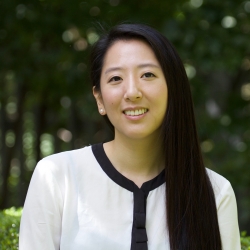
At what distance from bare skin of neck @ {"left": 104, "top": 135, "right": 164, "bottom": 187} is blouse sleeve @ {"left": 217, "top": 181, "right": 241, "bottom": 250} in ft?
1.16

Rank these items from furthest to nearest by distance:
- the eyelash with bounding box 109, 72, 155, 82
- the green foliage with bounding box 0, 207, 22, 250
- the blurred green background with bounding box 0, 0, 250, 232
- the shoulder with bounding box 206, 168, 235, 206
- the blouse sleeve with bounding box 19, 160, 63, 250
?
the blurred green background with bounding box 0, 0, 250, 232, the green foliage with bounding box 0, 207, 22, 250, the shoulder with bounding box 206, 168, 235, 206, the eyelash with bounding box 109, 72, 155, 82, the blouse sleeve with bounding box 19, 160, 63, 250

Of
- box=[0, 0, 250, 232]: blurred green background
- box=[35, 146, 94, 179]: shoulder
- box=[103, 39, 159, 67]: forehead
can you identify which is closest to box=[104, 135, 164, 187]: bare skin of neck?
box=[35, 146, 94, 179]: shoulder

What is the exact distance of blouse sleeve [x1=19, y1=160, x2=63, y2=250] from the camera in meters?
2.71

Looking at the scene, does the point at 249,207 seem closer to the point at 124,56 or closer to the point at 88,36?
the point at 88,36

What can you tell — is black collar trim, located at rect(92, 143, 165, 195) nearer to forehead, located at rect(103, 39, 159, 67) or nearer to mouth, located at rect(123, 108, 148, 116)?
mouth, located at rect(123, 108, 148, 116)

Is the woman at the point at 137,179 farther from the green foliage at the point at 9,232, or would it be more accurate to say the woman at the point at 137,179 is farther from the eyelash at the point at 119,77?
the green foliage at the point at 9,232

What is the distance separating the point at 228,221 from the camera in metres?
2.91

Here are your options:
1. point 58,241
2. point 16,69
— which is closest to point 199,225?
point 58,241

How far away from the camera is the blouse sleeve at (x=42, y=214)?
271 cm


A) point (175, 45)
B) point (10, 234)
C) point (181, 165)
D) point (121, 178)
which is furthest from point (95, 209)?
point (175, 45)

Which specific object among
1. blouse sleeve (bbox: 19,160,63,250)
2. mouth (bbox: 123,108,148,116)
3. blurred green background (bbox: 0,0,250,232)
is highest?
blurred green background (bbox: 0,0,250,232)

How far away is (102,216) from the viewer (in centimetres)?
282

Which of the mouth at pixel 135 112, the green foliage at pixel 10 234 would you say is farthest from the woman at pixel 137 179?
the green foliage at pixel 10 234

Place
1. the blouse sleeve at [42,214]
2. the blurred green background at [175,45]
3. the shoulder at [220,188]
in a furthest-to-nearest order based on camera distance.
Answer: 1. the blurred green background at [175,45]
2. the shoulder at [220,188]
3. the blouse sleeve at [42,214]
